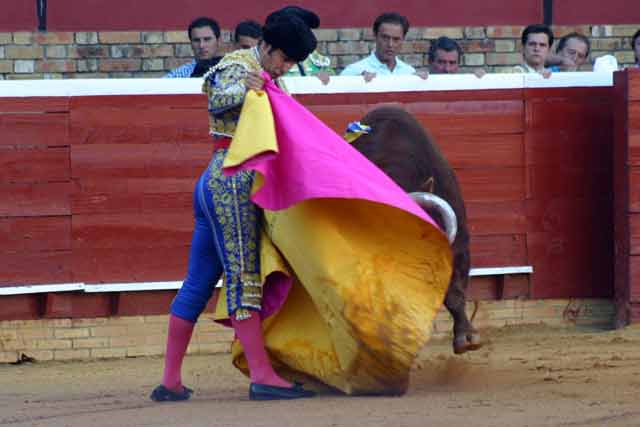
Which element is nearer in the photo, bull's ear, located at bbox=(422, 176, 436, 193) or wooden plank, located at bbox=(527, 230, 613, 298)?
bull's ear, located at bbox=(422, 176, 436, 193)

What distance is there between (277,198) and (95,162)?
2.24 metres

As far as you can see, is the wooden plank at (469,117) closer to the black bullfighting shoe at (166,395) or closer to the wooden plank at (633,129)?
the wooden plank at (633,129)

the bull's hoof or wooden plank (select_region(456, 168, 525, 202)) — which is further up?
wooden plank (select_region(456, 168, 525, 202))

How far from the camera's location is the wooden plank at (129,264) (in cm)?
624

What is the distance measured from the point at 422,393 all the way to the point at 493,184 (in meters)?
2.22

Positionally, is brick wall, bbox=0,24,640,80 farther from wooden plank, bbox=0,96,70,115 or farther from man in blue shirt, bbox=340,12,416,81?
wooden plank, bbox=0,96,70,115

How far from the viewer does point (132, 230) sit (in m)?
6.29

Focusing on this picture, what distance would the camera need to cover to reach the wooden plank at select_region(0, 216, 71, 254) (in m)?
6.18

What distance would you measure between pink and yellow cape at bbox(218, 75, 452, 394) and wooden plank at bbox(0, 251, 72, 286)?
1.93 meters

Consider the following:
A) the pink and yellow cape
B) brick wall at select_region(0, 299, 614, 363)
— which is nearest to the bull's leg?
the pink and yellow cape

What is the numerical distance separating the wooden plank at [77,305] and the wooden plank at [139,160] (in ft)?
1.77

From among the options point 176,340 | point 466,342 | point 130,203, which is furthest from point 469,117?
point 176,340

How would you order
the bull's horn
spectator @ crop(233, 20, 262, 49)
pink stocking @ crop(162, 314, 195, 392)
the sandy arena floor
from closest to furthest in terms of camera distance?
the sandy arena floor
pink stocking @ crop(162, 314, 195, 392)
the bull's horn
spectator @ crop(233, 20, 262, 49)

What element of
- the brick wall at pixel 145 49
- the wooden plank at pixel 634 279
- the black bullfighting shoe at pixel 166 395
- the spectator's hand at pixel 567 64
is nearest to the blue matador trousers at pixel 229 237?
the black bullfighting shoe at pixel 166 395
